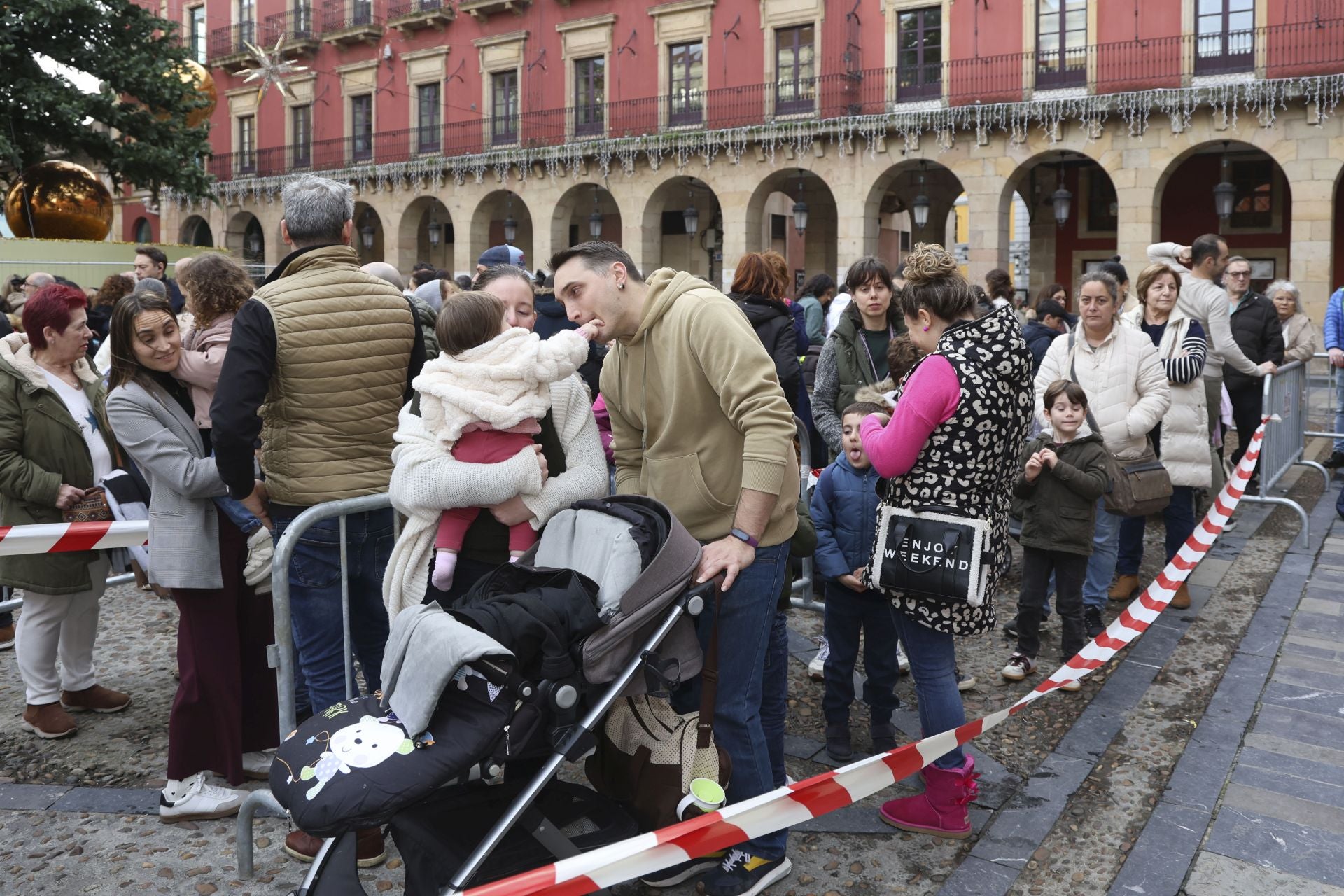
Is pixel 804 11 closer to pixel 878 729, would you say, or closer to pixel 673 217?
pixel 673 217

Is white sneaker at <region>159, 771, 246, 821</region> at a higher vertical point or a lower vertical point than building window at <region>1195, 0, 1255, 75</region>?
lower

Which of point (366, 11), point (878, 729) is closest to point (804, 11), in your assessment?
point (366, 11)

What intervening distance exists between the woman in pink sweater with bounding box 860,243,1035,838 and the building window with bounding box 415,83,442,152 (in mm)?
29067

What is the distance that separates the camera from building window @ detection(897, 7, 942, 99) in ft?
76.4

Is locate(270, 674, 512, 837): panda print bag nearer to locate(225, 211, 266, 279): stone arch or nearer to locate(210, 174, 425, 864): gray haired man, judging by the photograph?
locate(210, 174, 425, 864): gray haired man

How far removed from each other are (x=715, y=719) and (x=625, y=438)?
89 cm

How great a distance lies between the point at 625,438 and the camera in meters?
3.44

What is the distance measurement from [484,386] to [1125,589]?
458 cm

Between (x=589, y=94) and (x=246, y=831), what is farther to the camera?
(x=589, y=94)

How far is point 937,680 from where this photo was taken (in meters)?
3.63

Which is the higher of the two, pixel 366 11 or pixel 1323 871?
pixel 366 11

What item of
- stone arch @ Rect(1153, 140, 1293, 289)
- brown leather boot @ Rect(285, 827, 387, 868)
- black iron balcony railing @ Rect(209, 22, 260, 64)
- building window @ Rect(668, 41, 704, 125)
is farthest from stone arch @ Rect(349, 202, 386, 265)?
brown leather boot @ Rect(285, 827, 387, 868)

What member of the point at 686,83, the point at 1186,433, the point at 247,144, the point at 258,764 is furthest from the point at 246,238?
the point at 258,764

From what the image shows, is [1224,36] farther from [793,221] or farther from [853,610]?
[853,610]
